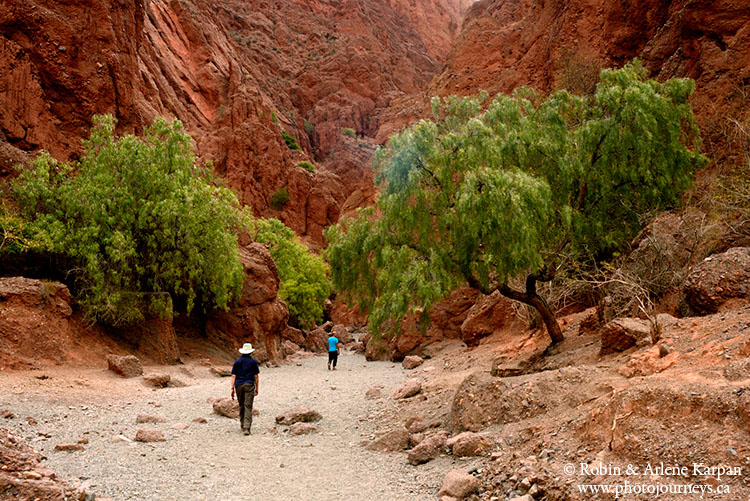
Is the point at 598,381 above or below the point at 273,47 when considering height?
below

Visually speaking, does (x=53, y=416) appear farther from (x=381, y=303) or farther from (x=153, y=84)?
(x=153, y=84)

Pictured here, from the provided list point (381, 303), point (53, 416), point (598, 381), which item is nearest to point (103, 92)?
point (53, 416)

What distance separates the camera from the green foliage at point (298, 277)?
36.3 metres

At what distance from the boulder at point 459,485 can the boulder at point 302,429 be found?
433cm

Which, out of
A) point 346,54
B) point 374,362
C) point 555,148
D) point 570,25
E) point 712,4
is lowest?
point 374,362

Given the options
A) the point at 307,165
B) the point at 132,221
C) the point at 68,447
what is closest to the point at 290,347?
the point at 132,221

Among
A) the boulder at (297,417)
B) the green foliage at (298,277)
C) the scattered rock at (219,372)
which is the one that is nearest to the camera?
the boulder at (297,417)

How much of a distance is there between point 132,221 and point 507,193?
1425 centimetres

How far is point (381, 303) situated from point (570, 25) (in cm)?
2900

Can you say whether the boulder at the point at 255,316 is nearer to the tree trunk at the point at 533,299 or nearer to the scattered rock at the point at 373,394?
the scattered rock at the point at 373,394

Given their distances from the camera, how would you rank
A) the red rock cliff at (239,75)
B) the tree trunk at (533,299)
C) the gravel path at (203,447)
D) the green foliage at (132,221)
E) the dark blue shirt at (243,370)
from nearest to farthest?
1. the gravel path at (203,447)
2. the dark blue shirt at (243,370)
3. the tree trunk at (533,299)
4. the green foliage at (132,221)
5. the red rock cliff at (239,75)

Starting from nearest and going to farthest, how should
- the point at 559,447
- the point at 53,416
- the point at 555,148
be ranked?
the point at 559,447 < the point at 53,416 < the point at 555,148

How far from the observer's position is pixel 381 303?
9.78m

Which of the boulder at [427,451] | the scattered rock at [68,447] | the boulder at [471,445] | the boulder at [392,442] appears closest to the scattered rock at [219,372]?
the scattered rock at [68,447]
